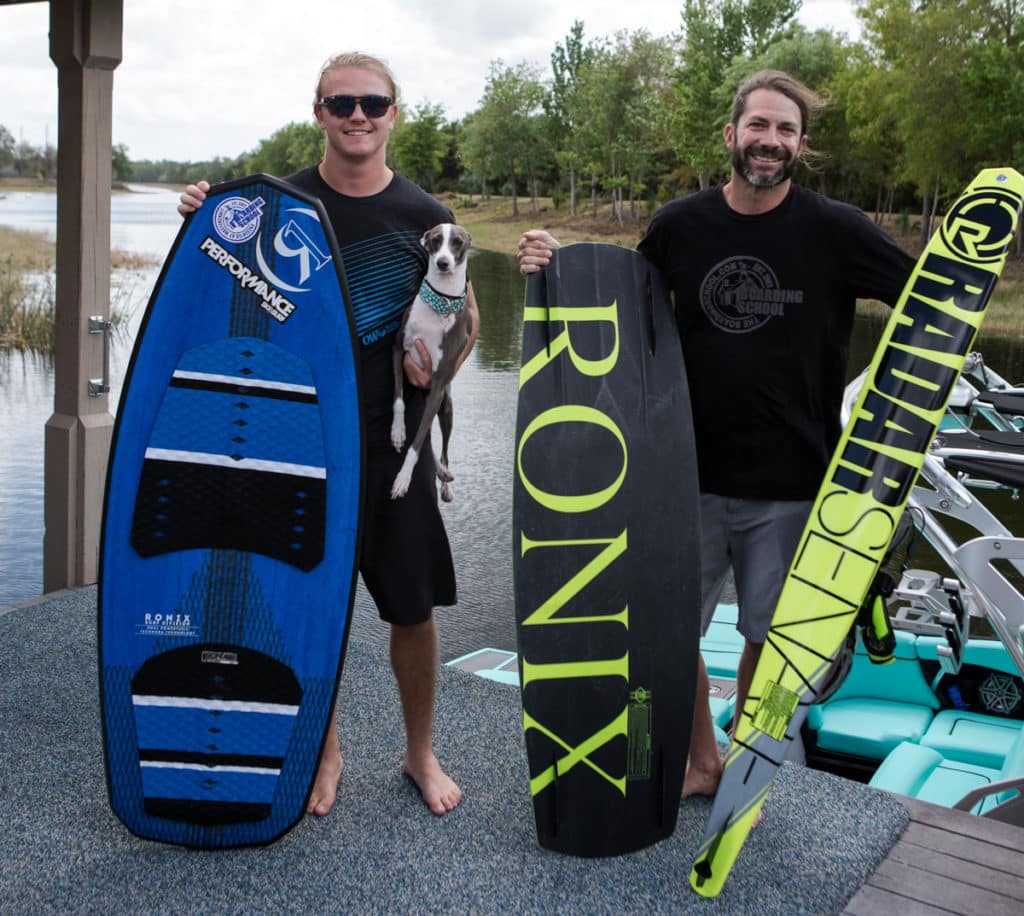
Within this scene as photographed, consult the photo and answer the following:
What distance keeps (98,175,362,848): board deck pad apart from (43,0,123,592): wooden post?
1.17m

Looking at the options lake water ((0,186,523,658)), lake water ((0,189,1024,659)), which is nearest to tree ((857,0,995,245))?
lake water ((0,189,1024,659))

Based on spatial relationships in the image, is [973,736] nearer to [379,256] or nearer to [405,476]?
[405,476]

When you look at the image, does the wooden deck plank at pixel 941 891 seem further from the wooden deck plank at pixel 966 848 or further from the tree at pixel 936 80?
the tree at pixel 936 80

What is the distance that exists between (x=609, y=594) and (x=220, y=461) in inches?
32.5

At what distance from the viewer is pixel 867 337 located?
18.1 m

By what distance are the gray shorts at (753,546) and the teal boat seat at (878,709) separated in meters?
1.80

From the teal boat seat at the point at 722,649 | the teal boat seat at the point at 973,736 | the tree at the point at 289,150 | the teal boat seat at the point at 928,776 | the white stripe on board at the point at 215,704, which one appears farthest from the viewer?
the tree at the point at 289,150

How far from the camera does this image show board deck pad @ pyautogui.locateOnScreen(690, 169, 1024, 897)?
1.98 metres

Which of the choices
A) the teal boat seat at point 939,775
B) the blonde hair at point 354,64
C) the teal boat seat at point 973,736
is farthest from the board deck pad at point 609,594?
the teal boat seat at point 973,736

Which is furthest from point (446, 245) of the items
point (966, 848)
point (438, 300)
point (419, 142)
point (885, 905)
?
point (419, 142)

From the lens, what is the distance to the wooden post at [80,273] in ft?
10.6

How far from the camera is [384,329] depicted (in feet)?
6.76

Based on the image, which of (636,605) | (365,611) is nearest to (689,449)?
(636,605)

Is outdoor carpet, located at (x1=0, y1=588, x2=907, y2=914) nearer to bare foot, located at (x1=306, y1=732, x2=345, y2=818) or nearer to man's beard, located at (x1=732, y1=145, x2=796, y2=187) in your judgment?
bare foot, located at (x1=306, y1=732, x2=345, y2=818)
